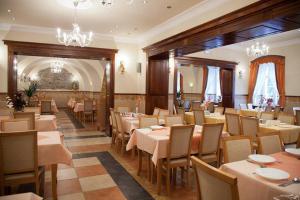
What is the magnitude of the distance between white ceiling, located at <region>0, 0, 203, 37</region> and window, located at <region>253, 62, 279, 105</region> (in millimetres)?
6228

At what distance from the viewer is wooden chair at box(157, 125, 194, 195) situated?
3.23 metres

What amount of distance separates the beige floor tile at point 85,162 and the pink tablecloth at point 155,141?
1115 mm

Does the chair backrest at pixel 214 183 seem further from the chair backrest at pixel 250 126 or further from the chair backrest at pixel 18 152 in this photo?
the chair backrest at pixel 250 126

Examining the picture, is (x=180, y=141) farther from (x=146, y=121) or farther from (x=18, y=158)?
(x=18, y=158)

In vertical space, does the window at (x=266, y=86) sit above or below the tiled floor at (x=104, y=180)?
above

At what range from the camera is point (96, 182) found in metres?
3.71

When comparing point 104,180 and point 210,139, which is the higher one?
point 210,139

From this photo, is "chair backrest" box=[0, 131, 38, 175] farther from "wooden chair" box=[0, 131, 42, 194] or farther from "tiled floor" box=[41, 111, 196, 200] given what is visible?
"tiled floor" box=[41, 111, 196, 200]

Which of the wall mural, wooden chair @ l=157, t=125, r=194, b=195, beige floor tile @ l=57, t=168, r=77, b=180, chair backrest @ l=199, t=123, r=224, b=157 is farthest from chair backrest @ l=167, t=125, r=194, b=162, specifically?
the wall mural

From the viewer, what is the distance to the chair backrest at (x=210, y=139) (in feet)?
11.5

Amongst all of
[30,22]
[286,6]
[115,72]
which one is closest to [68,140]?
[115,72]

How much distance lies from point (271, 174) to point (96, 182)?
272 cm

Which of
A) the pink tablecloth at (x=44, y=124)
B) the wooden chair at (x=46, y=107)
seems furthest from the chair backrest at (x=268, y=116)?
the wooden chair at (x=46, y=107)

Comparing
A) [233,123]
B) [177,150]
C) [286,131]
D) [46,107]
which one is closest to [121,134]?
[177,150]
